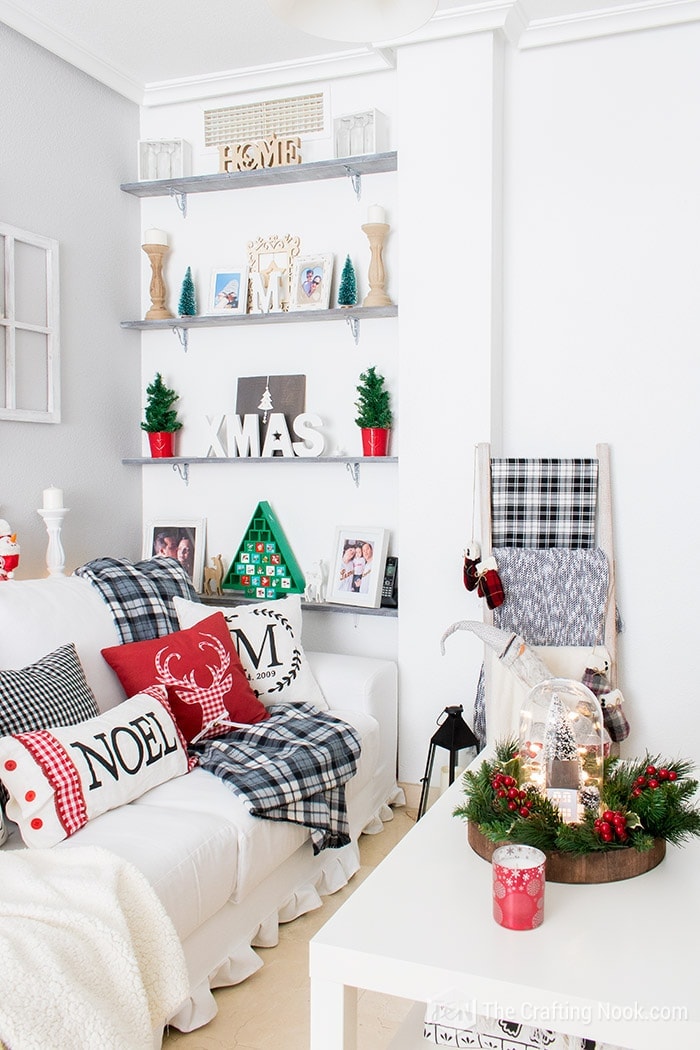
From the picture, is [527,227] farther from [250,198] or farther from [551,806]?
[551,806]

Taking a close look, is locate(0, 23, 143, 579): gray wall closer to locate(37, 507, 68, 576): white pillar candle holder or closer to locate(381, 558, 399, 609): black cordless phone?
locate(37, 507, 68, 576): white pillar candle holder

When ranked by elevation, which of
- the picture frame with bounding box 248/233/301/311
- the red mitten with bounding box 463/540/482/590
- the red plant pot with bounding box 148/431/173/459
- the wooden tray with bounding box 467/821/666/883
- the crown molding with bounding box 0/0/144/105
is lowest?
the wooden tray with bounding box 467/821/666/883

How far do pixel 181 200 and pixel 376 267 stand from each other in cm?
88

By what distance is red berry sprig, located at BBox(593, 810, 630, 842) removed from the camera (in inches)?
61.1

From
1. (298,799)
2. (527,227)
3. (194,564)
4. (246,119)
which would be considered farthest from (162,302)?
(298,799)

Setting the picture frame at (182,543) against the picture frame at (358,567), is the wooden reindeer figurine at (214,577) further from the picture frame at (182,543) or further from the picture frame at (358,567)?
the picture frame at (358,567)

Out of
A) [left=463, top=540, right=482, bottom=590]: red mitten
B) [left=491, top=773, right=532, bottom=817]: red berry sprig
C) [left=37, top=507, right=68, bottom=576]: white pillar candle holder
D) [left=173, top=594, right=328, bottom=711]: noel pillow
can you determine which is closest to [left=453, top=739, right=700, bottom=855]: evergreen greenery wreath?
[left=491, top=773, right=532, bottom=817]: red berry sprig

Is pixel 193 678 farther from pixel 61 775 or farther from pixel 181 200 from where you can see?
pixel 181 200

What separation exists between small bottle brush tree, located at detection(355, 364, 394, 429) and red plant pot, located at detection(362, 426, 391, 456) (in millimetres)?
13

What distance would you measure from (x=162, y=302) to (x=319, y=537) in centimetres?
107

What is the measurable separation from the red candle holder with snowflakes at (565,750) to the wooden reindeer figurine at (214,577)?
6.39 feet

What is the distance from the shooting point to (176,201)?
3.63 m

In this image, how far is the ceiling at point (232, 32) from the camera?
2.90 meters

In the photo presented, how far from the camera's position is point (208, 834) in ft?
6.72
